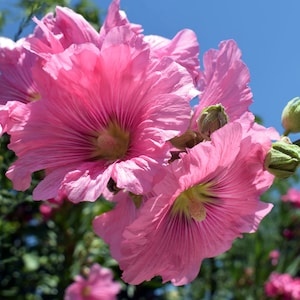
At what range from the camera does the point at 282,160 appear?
2.57ft

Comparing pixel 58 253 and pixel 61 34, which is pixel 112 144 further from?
pixel 58 253

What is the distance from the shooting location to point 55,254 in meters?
2.37

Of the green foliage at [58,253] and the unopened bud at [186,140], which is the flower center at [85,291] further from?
the unopened bud at [186,140]

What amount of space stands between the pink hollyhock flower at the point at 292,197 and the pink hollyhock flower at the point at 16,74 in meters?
2.89

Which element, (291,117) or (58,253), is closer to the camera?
(291,117)

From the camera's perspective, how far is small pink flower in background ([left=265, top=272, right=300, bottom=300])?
296cm

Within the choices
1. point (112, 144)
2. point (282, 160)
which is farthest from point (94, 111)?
point (282, 160)

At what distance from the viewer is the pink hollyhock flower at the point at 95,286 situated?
2271 mm

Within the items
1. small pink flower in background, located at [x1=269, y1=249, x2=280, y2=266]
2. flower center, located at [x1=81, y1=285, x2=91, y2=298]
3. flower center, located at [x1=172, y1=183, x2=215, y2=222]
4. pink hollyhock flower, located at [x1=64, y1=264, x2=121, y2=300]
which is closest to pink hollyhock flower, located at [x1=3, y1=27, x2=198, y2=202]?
flower center, located at [x1=172, y1=183, x2=215, y2=222]

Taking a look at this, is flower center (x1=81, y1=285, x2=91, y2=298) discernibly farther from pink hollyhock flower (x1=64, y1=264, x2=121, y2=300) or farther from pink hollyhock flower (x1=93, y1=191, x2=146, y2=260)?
pink hollyhock flower (x1=93, y1=191, x2=146, y2=260)

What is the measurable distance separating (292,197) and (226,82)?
287 cm

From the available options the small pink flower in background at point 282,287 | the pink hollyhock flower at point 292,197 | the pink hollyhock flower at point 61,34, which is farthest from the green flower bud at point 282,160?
the pink hollyhock flower at point 292,197

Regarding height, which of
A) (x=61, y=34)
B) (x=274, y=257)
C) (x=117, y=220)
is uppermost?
(x=61, y=34)

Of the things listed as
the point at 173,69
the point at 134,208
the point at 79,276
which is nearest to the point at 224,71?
the point at 173,69
